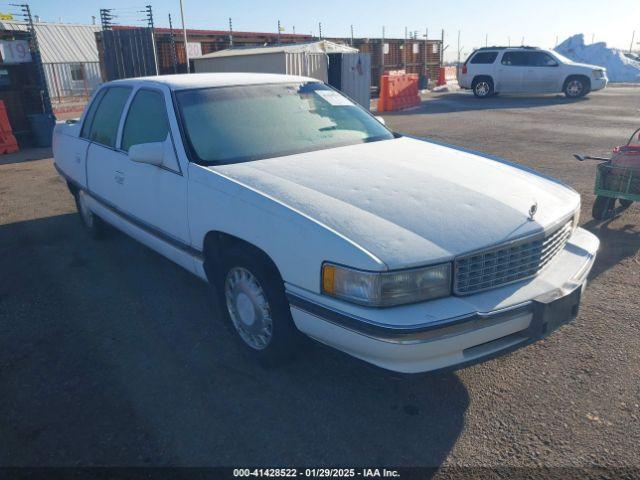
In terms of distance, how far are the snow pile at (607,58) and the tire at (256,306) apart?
36624 millimetres

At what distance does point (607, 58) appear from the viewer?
37.7m

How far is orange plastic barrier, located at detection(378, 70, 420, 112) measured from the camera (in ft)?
57.9

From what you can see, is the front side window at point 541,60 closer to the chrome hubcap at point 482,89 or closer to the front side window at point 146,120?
the chrome hubcap at point 482,89

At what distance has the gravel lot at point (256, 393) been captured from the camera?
256cm

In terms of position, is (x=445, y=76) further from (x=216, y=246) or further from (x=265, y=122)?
(x=216, y=246)

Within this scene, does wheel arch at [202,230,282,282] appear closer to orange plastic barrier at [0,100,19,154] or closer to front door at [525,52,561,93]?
orange plastic barrier at [0,100,19,154]

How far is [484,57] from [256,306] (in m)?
20.3

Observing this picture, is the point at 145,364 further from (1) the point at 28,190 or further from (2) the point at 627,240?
(1) the point at 28,190

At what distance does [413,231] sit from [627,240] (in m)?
3.63

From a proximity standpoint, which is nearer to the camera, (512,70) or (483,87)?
(512,70)

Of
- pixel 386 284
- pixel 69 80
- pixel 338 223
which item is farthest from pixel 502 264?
pixel 69 80

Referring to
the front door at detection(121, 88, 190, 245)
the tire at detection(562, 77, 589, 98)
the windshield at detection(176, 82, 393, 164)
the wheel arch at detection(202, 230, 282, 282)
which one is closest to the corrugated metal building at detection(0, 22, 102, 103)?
the tire at detection(562, 77, 589, 98)

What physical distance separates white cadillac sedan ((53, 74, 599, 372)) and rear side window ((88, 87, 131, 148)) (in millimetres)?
98

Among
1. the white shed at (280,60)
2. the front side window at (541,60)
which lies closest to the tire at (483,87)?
the front side window at (541,60)
